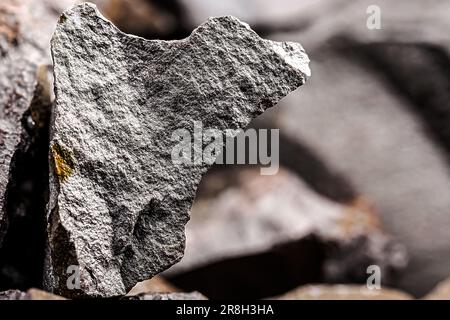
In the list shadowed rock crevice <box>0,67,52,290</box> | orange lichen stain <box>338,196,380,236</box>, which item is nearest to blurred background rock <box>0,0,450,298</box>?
orange lichen stain <box>338,196,380,236</box>

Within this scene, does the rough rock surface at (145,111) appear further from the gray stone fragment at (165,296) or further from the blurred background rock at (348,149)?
the blurred background rock at (348,149)

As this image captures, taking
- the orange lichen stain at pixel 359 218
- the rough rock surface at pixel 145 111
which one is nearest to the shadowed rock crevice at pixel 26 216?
the rough rock surface at pixel 145 111

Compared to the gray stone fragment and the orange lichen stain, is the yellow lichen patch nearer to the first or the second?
the gray stone fragment

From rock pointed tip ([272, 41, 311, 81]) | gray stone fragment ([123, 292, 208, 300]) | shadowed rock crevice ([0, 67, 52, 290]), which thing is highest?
rock pointed tip ([272, 41, 311, 81])

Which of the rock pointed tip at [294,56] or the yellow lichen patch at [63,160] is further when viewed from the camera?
the rock pointed tip at [294,56]

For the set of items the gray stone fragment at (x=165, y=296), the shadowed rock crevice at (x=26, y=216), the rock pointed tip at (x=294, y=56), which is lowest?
the gray stone fragment at (x=165, y=296)

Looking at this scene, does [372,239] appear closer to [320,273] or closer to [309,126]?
[320,273]

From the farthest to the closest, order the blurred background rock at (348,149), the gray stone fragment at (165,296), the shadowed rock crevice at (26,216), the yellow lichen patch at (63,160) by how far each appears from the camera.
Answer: the blurred background rock at (348,149) < the shadowed rock crevice at (26,216) < the gray stone fragment at (165,296) < the yellow lichen patch at (63,160)
